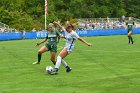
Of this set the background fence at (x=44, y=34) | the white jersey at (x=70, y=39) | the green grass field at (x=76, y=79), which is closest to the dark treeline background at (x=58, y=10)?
the background fence at (x=44, y=34)

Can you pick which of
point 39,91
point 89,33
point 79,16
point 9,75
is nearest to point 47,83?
point 39,91

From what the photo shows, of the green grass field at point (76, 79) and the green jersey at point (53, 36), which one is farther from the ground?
the green jersey at point (53, 36)

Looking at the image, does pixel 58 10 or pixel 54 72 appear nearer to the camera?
pixel 54 72

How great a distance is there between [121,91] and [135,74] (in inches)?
132

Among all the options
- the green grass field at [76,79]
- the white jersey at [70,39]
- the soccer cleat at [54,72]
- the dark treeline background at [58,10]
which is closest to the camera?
the green grass field at [76,79]

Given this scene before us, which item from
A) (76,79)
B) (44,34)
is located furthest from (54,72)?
(44,34)

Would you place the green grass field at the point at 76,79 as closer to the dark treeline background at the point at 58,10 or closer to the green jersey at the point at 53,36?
the green jersey at the point at 53,36

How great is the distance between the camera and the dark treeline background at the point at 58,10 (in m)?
62.9

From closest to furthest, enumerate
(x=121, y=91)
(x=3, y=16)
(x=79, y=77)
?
(x=121, y=91), (x=79, y=77), (x=3, y=16)

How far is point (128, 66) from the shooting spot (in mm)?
17219

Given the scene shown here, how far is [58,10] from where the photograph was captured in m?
80.8

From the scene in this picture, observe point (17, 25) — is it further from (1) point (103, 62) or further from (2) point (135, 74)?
(2) point (135, 74)

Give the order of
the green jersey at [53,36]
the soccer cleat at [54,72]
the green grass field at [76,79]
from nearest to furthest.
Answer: the green grass field at [76,79] → the soccer cleat at [54,72] → the green jersey at [53,36]

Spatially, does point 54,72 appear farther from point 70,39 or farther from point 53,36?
point 53,36
